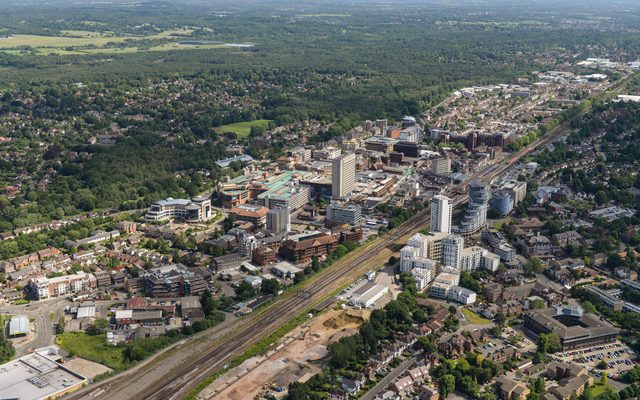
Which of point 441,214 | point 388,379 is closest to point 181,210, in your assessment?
point 441,214

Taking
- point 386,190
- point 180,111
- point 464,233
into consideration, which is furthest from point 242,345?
point 180,111

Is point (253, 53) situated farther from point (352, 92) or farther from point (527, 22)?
point (527, 22)

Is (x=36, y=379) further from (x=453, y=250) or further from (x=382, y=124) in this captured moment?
(x=382, y=124)

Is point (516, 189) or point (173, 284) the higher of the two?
point (516, 189)

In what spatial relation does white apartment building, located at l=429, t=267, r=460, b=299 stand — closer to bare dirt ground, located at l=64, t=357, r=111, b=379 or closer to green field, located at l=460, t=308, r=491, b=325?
green field, located at l=460, t=308, r=491, b=325

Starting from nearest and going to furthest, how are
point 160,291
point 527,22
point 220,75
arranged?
1. point 160,291
2. point 220,75
3. point 527,22

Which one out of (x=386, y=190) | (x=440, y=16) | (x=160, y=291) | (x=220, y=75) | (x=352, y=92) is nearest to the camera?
(x=160, y=291)

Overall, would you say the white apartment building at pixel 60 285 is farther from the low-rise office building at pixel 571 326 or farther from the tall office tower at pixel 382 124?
the tall office tower at pixel 382 124
